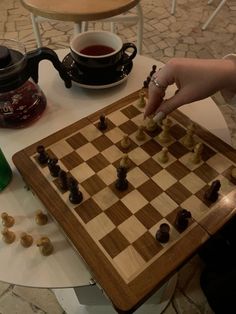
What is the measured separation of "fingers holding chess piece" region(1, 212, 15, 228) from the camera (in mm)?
607

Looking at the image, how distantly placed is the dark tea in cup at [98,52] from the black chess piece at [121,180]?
0.32m

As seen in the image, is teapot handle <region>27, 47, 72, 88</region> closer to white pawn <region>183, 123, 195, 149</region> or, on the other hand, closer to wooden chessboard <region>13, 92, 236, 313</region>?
wooden chessboard <region>13, 92, 236, 313</region>

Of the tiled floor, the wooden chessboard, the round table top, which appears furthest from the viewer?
the tiled floor

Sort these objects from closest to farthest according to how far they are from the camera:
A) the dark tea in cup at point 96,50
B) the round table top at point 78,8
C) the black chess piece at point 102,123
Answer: the black chess piece at point 102,123 < the dark tea in cup at point 96,50 < the round table top at point 78,8

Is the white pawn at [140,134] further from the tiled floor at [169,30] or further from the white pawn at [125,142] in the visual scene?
the tiled floor at [169,30]

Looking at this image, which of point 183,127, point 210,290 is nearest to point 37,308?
point 210,290

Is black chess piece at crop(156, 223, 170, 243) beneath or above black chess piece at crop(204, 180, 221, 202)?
beneath

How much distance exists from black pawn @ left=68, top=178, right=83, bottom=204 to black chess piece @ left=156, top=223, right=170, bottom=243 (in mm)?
157

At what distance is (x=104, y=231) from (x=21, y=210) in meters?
0.18

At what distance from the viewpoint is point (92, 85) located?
0.85 metres

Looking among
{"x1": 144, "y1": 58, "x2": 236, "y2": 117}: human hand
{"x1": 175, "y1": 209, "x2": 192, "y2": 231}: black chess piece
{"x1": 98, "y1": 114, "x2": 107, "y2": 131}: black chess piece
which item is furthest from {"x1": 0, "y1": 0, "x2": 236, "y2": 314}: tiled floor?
{"x1": 175, "y1": 209, "x2": 192, "y2": 231}: black chess piece

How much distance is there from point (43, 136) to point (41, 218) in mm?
231

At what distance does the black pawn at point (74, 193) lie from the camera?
589mm

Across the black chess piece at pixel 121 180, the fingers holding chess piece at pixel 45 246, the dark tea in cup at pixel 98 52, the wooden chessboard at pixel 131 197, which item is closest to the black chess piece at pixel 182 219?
the wooden chessboard at pixel 131 197
